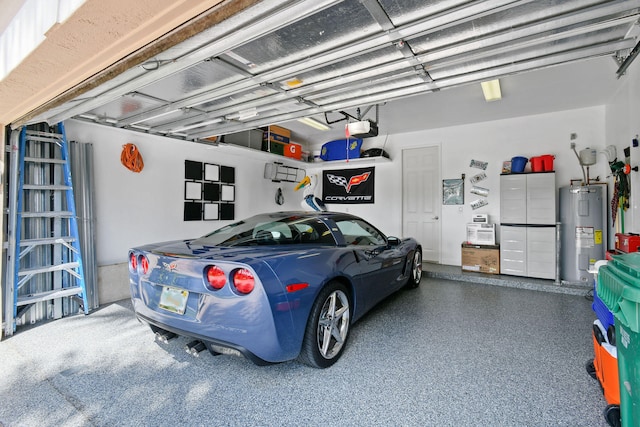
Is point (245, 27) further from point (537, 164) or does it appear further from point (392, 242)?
point (537, 164)

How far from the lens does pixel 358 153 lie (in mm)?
6863

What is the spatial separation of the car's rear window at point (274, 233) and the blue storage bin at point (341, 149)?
452 centimetres

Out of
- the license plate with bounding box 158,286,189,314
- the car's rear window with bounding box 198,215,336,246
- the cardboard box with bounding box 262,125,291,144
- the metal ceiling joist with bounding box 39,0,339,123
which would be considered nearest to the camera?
the metal ceiling joist with bounding box 39,0,339,123

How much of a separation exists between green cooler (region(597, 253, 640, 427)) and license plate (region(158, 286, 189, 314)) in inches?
84.6

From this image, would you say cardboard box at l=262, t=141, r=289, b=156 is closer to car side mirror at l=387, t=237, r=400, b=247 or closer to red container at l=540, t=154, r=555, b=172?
car side mirror at l=387, t=237, r=400, b=247

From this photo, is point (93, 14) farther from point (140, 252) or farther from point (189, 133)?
point (189, 133)

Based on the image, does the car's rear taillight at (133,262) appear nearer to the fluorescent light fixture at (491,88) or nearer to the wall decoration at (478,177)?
the fluorescent light fixture at (491,88)

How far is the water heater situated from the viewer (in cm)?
450

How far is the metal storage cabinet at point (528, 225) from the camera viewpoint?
4.85 m

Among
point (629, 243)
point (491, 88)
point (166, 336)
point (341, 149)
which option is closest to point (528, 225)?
point (629, 243)

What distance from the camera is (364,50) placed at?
6.42 feet

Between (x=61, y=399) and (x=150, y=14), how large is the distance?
2.23m

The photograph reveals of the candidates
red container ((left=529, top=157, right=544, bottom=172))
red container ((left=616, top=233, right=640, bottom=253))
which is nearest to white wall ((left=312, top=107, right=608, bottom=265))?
red container ((left=529, top=157, right=544, bottom=172))

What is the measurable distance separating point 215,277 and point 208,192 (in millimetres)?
3881
